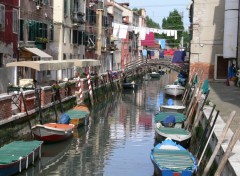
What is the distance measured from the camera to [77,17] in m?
42.0

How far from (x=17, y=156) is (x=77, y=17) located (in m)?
29.0

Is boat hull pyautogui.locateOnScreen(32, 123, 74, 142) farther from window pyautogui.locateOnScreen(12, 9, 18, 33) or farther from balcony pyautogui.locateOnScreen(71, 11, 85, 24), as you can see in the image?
balcony pyautogui.locateOnScreen(71, 11, 85, 24)

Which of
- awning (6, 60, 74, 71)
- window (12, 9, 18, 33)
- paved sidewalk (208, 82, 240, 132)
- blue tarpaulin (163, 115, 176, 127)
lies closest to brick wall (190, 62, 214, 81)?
paved sidewalk (208, 82, 240, 132)

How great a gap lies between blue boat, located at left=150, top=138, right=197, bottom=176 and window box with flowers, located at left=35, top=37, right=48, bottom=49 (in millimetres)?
18348

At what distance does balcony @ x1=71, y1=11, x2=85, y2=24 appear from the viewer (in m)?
40.6

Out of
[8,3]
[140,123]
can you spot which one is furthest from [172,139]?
[8,3]

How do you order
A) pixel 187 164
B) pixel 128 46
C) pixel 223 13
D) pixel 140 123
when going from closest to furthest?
1. pixel 187 164
2. pixel 140 123
3. pixel 223 13
4. pixel 128 46

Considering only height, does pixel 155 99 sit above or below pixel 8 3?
below

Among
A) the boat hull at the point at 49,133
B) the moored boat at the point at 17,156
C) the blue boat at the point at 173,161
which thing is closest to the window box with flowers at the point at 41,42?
the boat hull at the point at 49,133

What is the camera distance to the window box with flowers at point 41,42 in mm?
31781

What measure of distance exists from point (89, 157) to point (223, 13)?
25.2 metres

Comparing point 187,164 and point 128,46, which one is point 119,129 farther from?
point 128,46

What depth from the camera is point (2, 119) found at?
56.2 ft

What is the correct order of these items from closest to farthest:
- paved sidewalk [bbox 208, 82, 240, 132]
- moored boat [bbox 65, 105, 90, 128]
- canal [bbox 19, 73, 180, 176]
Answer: canal [bbox 19, 73, 180, 176] → paved sidewalk [bbox 208, 82, 240, 132] → moored boat [bbox 65, 105, 90, 128]
